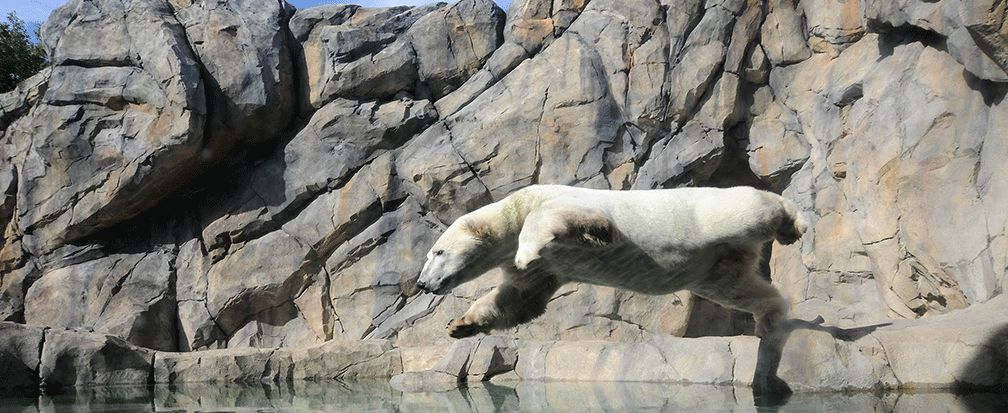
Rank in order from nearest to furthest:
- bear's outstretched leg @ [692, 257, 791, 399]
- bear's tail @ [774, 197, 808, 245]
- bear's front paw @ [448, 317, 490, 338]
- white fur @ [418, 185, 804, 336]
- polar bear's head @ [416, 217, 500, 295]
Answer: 1. white fur @ [418, 185, 804, 336]
2. polar bear's head @ [416, 217, 500, 295]
3. bear's front paw @ [448, 317, 490, 338]
4. bear's tail @ [774, 197, 808, 245]
5. bear's outstretched leg @ [692, 257, 791, 399]

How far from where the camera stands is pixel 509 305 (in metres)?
5.80

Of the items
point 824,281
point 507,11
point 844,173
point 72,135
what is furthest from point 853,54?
point 72,135

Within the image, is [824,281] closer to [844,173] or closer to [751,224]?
[844,173]

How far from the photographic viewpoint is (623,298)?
11586mm

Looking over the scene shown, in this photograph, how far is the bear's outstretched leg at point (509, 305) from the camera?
5.67 m

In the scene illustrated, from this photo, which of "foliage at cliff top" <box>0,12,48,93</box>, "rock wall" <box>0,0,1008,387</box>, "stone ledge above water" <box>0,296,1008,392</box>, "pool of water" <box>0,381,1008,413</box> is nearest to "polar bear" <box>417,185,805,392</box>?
"pool of water" <box>0,381,1008,413</box>

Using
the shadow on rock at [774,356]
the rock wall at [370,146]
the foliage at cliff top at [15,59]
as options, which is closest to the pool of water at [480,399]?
the shadow on rock at [774,356]

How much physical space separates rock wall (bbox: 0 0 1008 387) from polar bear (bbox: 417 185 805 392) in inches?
225

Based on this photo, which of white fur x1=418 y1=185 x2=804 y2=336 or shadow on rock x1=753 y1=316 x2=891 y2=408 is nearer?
white fur x1=418 y1=185 x2=804 y2=336

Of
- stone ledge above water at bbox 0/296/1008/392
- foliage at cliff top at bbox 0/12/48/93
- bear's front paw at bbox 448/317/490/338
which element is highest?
foliage at cliff top at bbox 0/12/48/93

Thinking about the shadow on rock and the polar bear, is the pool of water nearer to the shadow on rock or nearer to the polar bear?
the shadow on rock

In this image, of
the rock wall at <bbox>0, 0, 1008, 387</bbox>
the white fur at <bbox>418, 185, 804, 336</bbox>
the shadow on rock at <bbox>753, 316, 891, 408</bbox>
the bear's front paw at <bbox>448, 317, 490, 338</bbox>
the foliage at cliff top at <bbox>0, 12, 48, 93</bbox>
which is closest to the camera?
the white fur at <bbox>418, 185, 804, 336</bbox>

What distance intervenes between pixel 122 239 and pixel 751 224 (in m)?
11.9

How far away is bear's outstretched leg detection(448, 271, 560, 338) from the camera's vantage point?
223 inches
